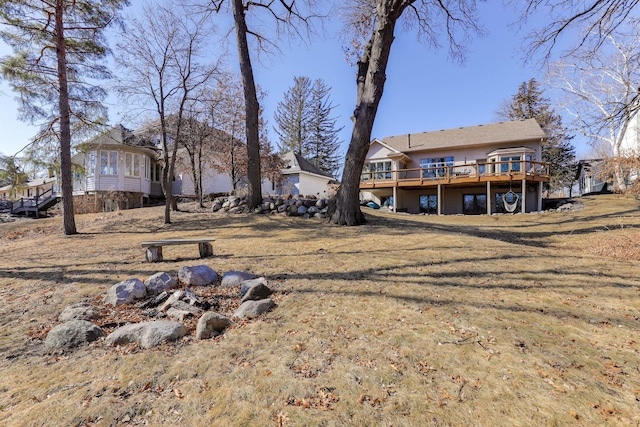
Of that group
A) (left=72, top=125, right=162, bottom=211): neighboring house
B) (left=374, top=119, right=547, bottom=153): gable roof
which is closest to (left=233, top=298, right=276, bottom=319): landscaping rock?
(left=72, top=125, right=162, bottom=211): neighboring house

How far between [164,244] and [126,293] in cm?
168

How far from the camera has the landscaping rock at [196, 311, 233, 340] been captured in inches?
122

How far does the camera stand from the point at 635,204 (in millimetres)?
14055

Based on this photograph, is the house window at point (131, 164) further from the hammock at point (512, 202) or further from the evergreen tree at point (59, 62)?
the hammock at point (512, 202)

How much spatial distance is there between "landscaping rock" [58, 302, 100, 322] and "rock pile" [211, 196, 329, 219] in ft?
26.1

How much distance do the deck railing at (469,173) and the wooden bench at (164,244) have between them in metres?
10.7

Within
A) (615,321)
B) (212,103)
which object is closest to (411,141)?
(212,103)

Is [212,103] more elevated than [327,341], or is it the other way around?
[212,103]

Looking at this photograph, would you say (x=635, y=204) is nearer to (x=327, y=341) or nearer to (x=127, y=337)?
(x=327, y=341)

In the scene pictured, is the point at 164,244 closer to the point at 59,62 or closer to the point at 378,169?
the point at 59,62

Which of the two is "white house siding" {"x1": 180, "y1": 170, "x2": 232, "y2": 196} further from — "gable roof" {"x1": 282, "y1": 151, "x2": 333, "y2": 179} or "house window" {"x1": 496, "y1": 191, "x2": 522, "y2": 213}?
"house window" {"x1": 496, "y1": 191, "x2": 522, "y2": 213}

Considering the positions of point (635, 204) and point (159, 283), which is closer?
point (159, 283)

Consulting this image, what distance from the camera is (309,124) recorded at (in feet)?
118

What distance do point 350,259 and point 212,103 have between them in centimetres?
1066
